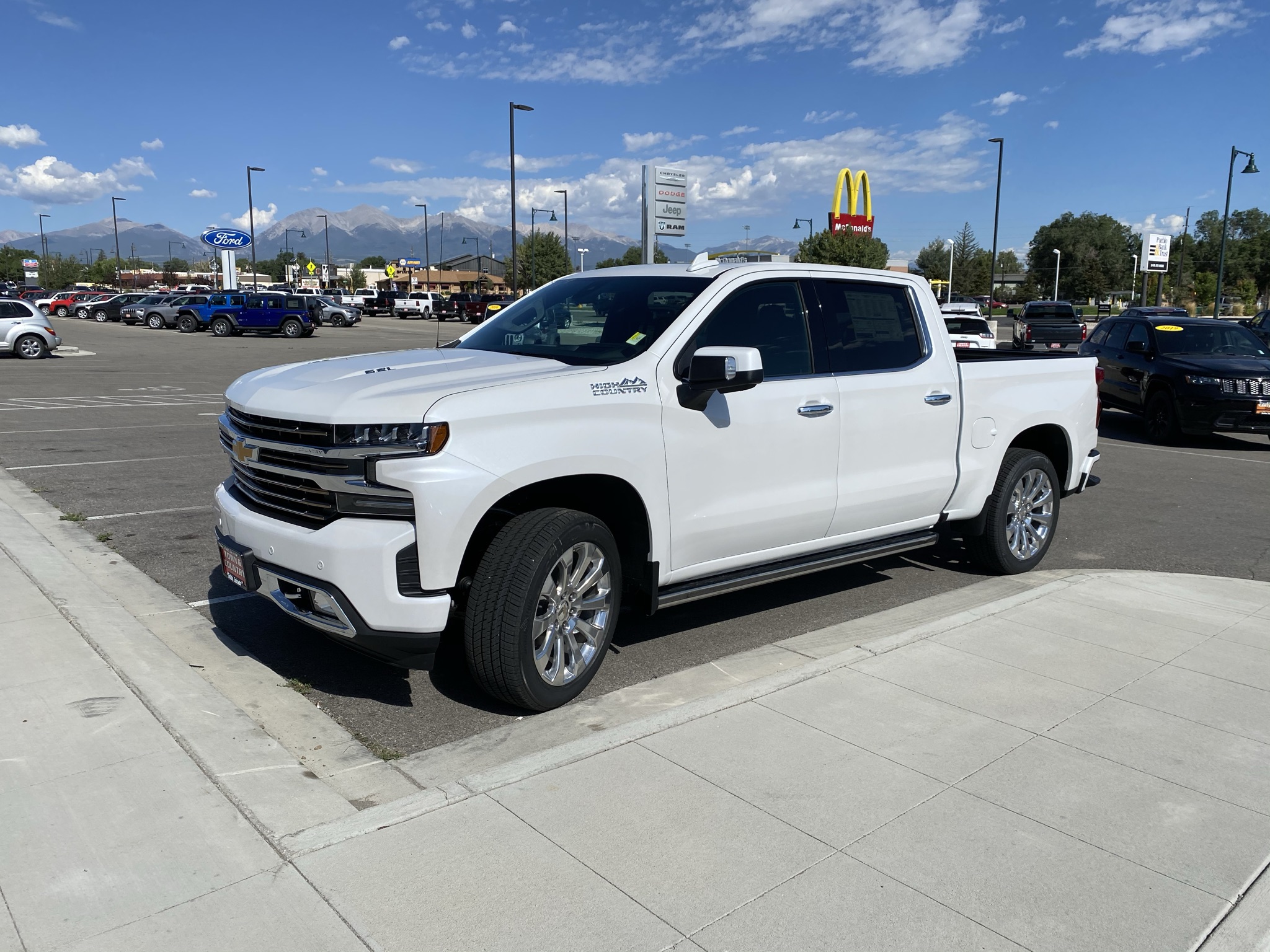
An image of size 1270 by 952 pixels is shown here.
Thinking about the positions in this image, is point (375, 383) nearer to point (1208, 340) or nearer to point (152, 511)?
point (152, 511)

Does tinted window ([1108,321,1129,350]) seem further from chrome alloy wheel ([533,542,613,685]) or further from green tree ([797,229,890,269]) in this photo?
green tree ([797,229,890,269])

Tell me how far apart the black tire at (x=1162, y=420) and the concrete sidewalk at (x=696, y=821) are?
10.3 meters

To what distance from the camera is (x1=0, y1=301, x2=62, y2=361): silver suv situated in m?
27.5

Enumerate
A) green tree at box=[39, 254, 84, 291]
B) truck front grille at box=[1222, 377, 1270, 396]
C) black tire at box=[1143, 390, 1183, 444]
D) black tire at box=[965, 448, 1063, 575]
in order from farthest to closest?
green tree at box=[39, 254, 84, 291] < black tire at box=[1143, 390, 1183, 444] < truck front grille at box=[1222, 377, 1270, 396] < black tire at box=[965, 448, 1063, 575]

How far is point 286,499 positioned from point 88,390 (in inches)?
679

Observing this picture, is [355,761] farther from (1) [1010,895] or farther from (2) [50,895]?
(1) [1010,895]

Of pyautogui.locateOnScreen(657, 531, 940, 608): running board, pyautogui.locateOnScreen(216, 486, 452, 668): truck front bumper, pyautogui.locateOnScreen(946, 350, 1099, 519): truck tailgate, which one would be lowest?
pyautogui.locateOnScreen(657, 531, 940, 608): running board

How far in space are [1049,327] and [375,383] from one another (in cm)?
2768

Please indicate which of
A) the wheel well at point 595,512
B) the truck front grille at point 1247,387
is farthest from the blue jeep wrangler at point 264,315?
the wheel well at point 595,512

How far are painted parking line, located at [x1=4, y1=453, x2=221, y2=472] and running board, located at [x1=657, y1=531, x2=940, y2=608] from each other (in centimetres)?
745

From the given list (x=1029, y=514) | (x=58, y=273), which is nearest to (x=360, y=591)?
(x=1029, y=514)

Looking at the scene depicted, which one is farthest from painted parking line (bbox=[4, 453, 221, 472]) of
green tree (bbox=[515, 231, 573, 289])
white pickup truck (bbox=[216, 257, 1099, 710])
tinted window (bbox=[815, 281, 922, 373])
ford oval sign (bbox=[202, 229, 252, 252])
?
green tree (bbox=[515, 231, 573, 289])

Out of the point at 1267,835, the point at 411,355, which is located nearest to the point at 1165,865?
the point at 1267,835

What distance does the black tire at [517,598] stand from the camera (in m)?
4.04
